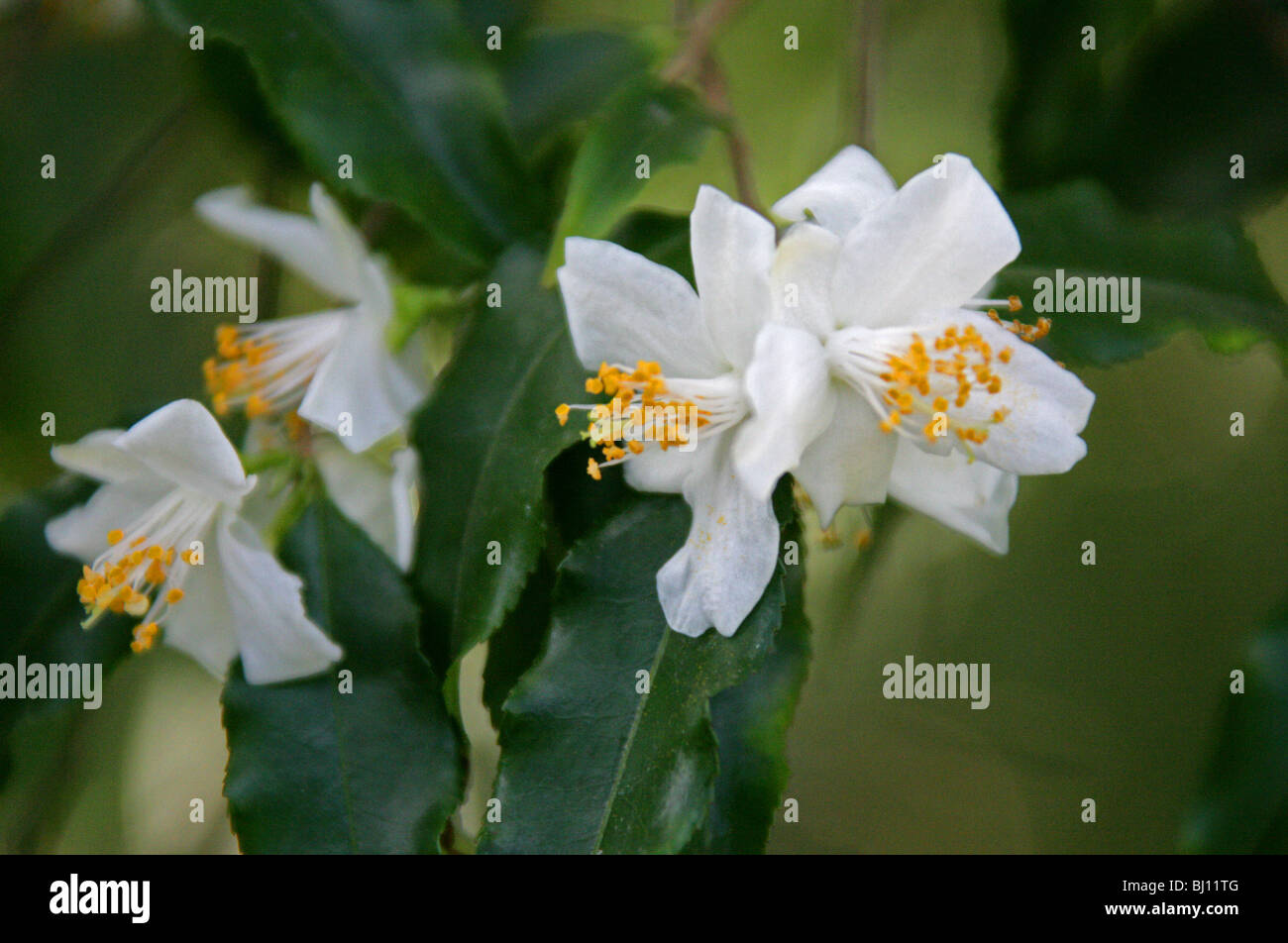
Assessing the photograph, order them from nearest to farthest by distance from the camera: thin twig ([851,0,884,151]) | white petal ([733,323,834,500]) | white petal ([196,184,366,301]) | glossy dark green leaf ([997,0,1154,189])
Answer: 1. white petal ([733,323,834,500])
2. white petal ([196,184,366,301])
3. thin twig ([851,0,884,151])
4. glossy dark green leaf ([997,0,1154,189])

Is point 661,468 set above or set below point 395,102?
below

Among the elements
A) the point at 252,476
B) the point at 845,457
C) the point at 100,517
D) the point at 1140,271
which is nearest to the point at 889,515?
the point at 1140,271

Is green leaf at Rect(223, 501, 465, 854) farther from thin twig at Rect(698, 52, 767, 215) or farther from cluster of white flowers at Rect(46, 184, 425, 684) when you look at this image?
thin twig at Rect(698, 52, 767, 215)

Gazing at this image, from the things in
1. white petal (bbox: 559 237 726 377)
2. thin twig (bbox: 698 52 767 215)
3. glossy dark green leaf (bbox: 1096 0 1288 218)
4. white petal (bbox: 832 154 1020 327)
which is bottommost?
white petal (bbox: 559 237 726 377)

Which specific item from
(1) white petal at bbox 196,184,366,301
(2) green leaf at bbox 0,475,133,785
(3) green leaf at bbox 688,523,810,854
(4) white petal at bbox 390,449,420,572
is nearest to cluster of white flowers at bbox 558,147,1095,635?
(3) green leaf at bbox 688,523,810,854

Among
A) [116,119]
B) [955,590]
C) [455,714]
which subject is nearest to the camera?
[455,714]

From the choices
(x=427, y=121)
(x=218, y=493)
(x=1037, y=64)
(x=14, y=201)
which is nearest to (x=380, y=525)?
(x=218, y=493)

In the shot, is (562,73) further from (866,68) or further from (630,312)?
(630,312)
